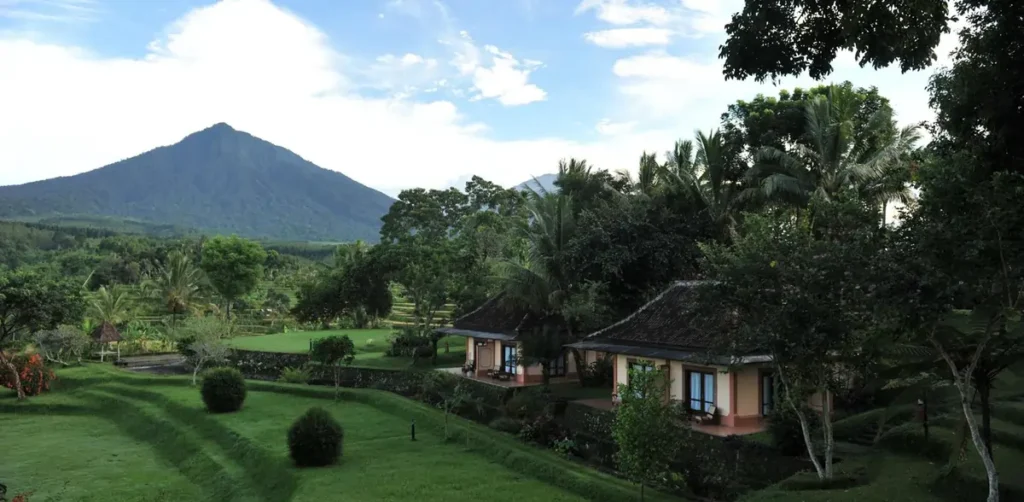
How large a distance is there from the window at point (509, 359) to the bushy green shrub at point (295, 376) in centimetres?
950

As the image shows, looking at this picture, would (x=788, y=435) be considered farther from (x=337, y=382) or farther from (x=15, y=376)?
(x=15, y=376)

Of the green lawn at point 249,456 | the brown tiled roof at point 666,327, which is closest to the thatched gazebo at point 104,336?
the green lawn at point 249,456

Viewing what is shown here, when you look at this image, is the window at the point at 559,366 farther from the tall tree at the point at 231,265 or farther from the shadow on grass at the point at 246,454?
the tall tree at the point at 231,265

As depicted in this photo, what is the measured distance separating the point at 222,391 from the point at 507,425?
36.8 ft

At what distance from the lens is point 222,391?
24.9 metres

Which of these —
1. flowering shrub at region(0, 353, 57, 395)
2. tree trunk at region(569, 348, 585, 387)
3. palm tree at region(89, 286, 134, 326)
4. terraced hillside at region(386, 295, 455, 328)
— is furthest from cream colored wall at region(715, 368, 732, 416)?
palm tree at region(89, 286, 134, 326)

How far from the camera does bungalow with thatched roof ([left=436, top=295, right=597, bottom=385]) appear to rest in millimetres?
27109

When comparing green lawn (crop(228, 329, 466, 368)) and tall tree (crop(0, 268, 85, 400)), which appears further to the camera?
green lawn (crop(228, 329, 466, 368))

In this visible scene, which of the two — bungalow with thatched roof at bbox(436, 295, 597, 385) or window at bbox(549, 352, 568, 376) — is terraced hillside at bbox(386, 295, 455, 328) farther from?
window at bbox(549, 352, 568, 376)

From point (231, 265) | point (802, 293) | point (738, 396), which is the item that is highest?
point (231, 265)

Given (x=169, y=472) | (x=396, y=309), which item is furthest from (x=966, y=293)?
(x=396, y=309)

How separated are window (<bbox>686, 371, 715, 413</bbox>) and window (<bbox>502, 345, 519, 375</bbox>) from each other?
29.5 feet

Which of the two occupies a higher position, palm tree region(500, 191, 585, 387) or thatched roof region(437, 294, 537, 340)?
palm tree region(500, 191, 585, 387)

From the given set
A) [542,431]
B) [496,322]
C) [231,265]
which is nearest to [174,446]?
[542,431]
